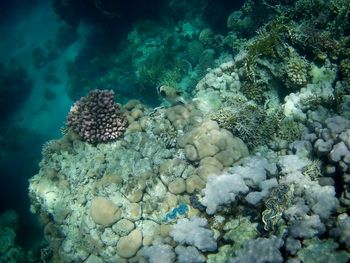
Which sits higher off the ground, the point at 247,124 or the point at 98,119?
the point at 98,119

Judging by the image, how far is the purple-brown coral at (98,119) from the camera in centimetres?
664

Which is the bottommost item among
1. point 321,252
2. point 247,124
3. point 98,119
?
point 247,124

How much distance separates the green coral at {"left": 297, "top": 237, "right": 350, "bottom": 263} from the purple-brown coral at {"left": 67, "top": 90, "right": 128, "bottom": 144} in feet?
13.6

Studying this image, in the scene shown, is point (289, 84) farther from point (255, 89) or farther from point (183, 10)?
point (183, 10)

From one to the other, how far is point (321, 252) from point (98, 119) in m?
4.72

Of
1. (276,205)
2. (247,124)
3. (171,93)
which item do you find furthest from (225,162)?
(171,93)

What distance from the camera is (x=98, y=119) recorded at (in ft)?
22.0

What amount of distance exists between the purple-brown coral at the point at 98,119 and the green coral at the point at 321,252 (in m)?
4.14

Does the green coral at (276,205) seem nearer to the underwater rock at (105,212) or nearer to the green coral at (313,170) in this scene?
the green coral at (313,170)

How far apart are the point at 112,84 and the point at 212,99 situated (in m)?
8.07

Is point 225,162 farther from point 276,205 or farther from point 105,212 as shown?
point 105,212

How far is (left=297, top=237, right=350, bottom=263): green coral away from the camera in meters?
3.72

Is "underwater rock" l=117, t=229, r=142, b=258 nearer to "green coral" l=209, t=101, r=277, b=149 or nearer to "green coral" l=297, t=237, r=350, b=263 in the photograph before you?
"green coral" l=209, t=101, r=277, b=149

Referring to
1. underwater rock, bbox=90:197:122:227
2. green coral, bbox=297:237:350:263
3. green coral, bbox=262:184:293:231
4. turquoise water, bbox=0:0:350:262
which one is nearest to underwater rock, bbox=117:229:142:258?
turquoise water, bbox=0:0:350:262
